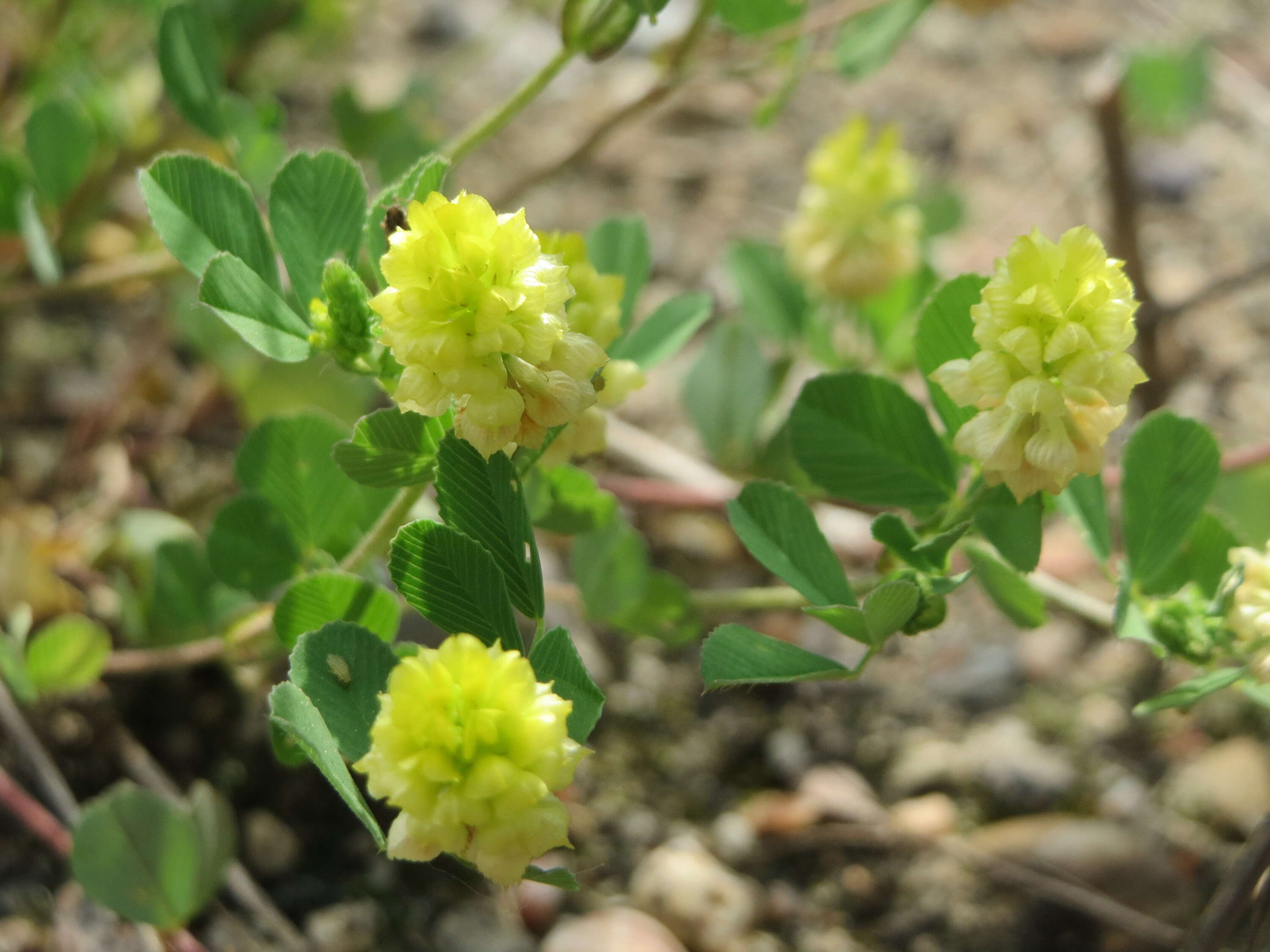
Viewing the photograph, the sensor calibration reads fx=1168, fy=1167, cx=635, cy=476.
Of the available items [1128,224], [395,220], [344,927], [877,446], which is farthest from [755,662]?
[1128,224]

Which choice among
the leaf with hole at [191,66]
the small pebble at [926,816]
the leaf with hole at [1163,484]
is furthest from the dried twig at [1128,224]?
the leaf with hole at [191,66]

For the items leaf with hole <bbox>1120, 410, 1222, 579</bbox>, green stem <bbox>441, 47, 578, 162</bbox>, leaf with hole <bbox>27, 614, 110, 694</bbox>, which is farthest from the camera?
leaf with hole <bbox>27, 614, 110, 694</bbox>

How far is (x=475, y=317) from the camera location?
69 cm

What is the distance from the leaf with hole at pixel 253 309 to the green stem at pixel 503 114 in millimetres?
287

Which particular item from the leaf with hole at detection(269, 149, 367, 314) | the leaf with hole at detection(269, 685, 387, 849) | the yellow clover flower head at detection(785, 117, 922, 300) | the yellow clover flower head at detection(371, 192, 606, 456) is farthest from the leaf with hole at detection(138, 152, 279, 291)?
the yellow clover flower head at detection(785, 117, 922, 300)

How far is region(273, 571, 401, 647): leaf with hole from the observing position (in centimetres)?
85

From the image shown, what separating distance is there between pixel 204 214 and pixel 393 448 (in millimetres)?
271

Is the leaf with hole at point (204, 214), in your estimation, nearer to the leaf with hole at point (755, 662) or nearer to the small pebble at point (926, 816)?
the leaf with hole at point (755, 662)

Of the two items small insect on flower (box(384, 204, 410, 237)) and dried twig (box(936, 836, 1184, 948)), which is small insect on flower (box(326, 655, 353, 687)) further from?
dried twig (box(936, 836, 1184, 948))

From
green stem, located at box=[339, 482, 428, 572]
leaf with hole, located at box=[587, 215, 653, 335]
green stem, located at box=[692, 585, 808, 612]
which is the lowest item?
green stem, located at box=[692, 585, 808, 612]

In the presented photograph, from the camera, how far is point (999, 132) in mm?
2330

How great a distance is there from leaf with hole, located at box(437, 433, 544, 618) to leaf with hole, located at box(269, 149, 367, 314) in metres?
0.23

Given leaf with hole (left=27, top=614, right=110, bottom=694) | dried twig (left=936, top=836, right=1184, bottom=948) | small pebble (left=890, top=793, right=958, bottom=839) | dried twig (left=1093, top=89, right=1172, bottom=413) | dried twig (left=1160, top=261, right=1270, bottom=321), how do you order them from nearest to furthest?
leaf with hole (left=27, top=614, right=110, bottom=694)
dried twig (left=936, top=836, right=1184, bottom=948)
small pebble (left=890, top=793, right=958, bottom=839)
dried twig (left=1160, top=261, right=1270, bottom=321)
dried twig (left=1093, top=89, right=1172, bottom=413)

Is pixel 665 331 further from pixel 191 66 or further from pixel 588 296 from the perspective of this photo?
pixel 191 66
